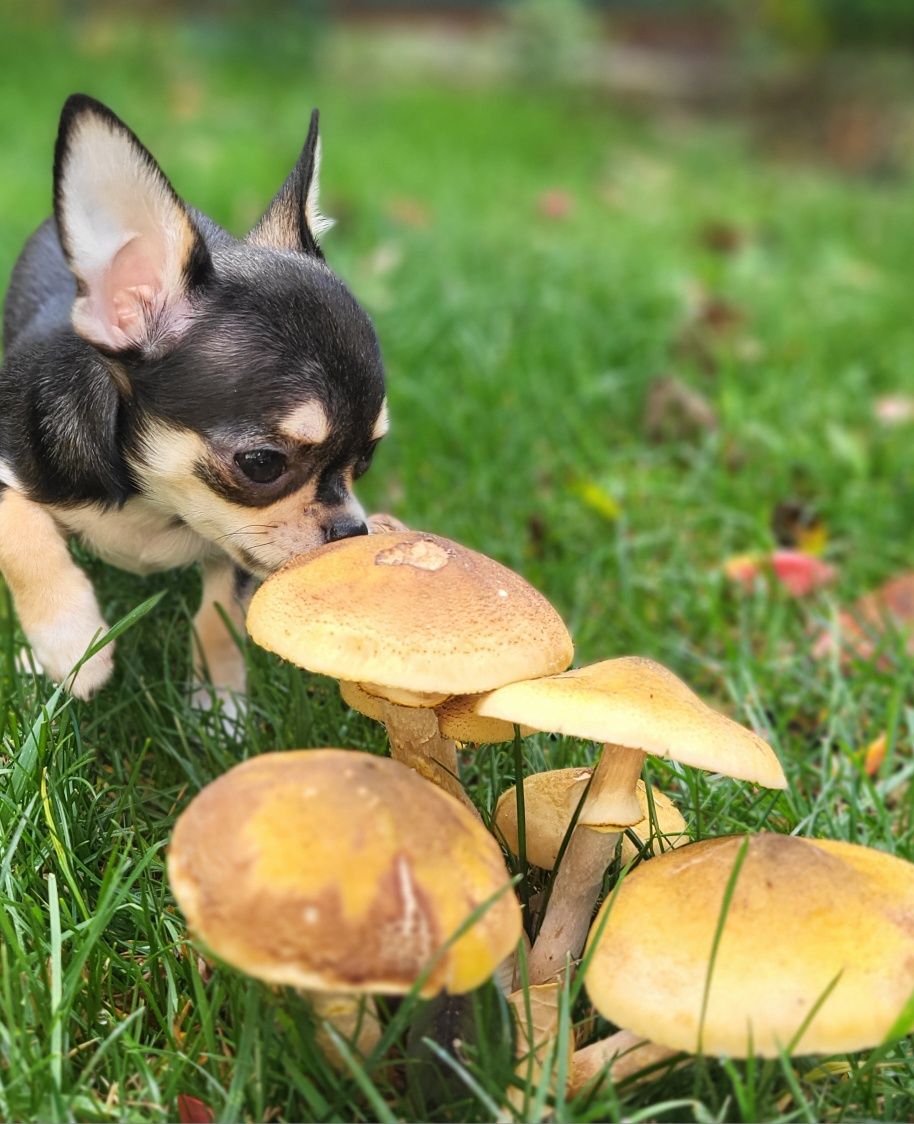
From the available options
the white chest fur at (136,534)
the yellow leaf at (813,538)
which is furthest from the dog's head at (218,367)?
the yellow leaf at (813,538)

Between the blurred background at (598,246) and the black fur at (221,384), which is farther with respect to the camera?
the blurred background at (598,246)

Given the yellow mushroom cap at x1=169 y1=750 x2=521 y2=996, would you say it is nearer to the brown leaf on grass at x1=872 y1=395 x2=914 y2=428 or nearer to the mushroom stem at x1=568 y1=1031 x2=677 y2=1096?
the mushroom stem at x1=568 y1=1031 x2=677 y2=1096

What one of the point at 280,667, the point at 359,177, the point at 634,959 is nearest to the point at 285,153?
the point at 359,177

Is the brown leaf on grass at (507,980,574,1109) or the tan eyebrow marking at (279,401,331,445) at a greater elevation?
the tan eyebrow marking at (279,401,331,445)

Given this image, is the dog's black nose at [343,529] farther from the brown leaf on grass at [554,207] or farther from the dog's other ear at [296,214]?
the brown leaf on grass at [554,207]

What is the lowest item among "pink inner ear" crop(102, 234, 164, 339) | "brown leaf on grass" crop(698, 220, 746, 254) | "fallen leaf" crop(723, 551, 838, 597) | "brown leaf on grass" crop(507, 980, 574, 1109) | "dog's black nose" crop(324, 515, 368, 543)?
"brown leaf on grass" crop(698, 220, 746, 254)

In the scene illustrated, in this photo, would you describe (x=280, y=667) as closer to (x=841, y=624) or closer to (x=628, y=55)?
(x=841, y=624)

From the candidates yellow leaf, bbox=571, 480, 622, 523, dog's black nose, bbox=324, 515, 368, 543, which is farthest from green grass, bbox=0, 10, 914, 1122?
dog's black nose, bbox=324, 515, 368, 543
